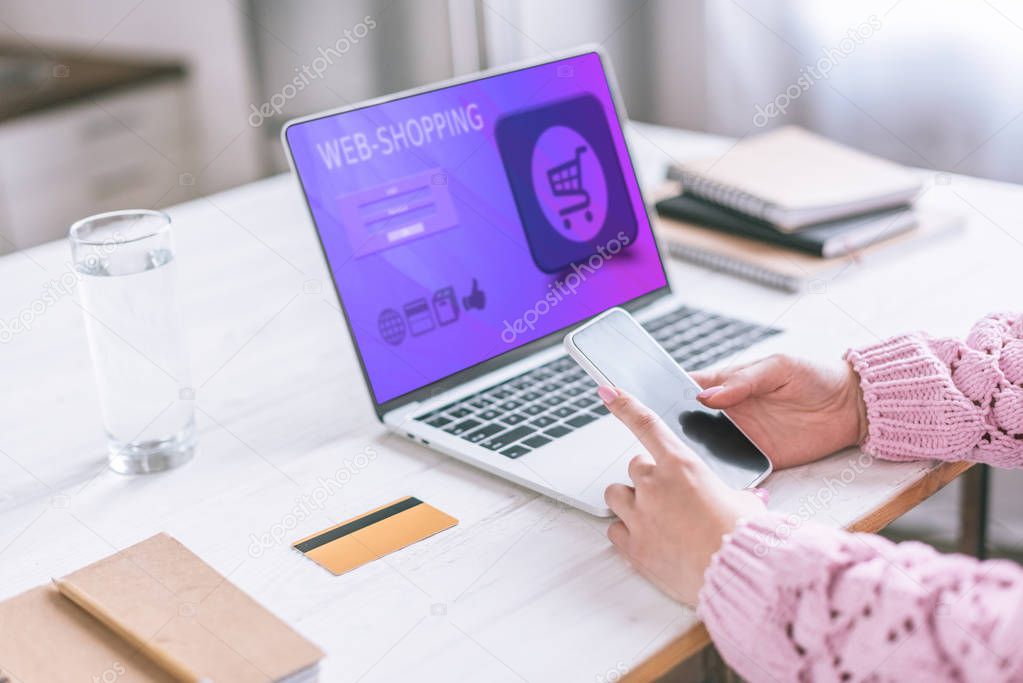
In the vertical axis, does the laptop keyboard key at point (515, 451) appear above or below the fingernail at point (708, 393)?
below

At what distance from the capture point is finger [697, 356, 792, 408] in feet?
3.04

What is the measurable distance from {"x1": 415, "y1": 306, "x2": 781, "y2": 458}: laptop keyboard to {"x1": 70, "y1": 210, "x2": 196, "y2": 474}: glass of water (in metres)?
0.22

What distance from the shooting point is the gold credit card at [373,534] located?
0.82 m

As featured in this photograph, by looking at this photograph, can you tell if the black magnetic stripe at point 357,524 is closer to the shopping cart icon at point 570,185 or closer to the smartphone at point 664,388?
the smartphone at point 664,388

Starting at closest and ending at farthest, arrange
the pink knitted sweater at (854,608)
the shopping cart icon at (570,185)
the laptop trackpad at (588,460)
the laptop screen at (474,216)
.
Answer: the pink knitted sweater at (854,608), the laptop trackpad at (588,460), the laptop screen at (474,216), the shopping cart icon at (570,185)

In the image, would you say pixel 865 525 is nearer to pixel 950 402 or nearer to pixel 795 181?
pixel 950 402

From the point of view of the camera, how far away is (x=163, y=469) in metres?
0.96

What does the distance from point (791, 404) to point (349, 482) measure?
380 millimetres

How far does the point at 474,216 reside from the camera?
108cm

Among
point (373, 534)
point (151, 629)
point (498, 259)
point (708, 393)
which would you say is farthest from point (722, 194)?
point (151, 629)

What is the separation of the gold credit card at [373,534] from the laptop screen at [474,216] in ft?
0.51

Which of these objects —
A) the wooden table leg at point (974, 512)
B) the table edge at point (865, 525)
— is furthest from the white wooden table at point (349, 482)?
the wooden table leg at point (974, 512)

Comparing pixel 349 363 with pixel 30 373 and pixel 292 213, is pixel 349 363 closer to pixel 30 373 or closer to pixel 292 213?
pixel 30 373

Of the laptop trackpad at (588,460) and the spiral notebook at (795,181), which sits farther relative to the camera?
the spiral notebook at (795,181)
